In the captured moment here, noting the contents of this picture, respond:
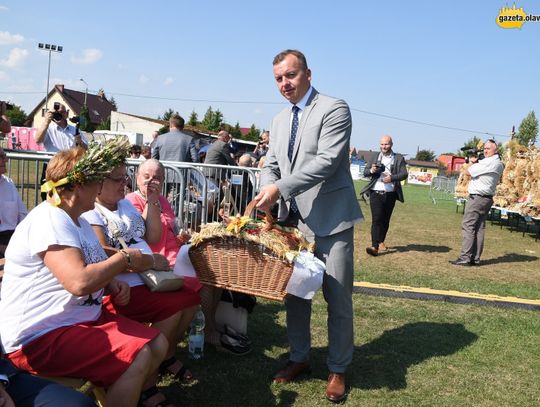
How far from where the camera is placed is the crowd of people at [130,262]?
2.32 metres

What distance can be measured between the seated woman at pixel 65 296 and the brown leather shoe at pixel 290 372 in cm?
142

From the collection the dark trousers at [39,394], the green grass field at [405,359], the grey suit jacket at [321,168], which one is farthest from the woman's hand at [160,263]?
the dark trousers at [39,394]

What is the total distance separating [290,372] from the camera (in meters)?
3.65

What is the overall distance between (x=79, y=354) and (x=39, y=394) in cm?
35

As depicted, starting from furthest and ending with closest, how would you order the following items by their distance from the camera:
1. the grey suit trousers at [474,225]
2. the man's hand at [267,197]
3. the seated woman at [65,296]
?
the grey suit trousers at [474,225] < the man's hand at [267,197] < the seated woman at [65,296]

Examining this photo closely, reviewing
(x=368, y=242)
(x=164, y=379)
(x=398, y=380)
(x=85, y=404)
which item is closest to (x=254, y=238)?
(x=85, y=404)

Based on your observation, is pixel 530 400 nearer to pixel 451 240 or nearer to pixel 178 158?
pixel 178 158

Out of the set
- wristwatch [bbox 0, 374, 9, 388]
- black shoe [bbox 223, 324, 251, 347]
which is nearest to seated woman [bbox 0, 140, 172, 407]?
wristwatch [bbox 0, 374, 9, 388]

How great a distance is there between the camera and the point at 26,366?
7.67ft

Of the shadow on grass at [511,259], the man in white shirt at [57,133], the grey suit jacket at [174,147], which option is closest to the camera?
the man in white shirt at [57,133]

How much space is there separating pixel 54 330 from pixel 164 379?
1.38 metres

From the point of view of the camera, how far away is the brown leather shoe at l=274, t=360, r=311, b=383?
362 cm

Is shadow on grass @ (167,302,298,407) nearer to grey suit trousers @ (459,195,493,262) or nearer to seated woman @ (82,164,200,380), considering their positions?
seated woman @ (82,164,200,380)

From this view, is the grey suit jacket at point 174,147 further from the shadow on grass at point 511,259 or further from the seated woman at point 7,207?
the shadow on grass at point 511,259
